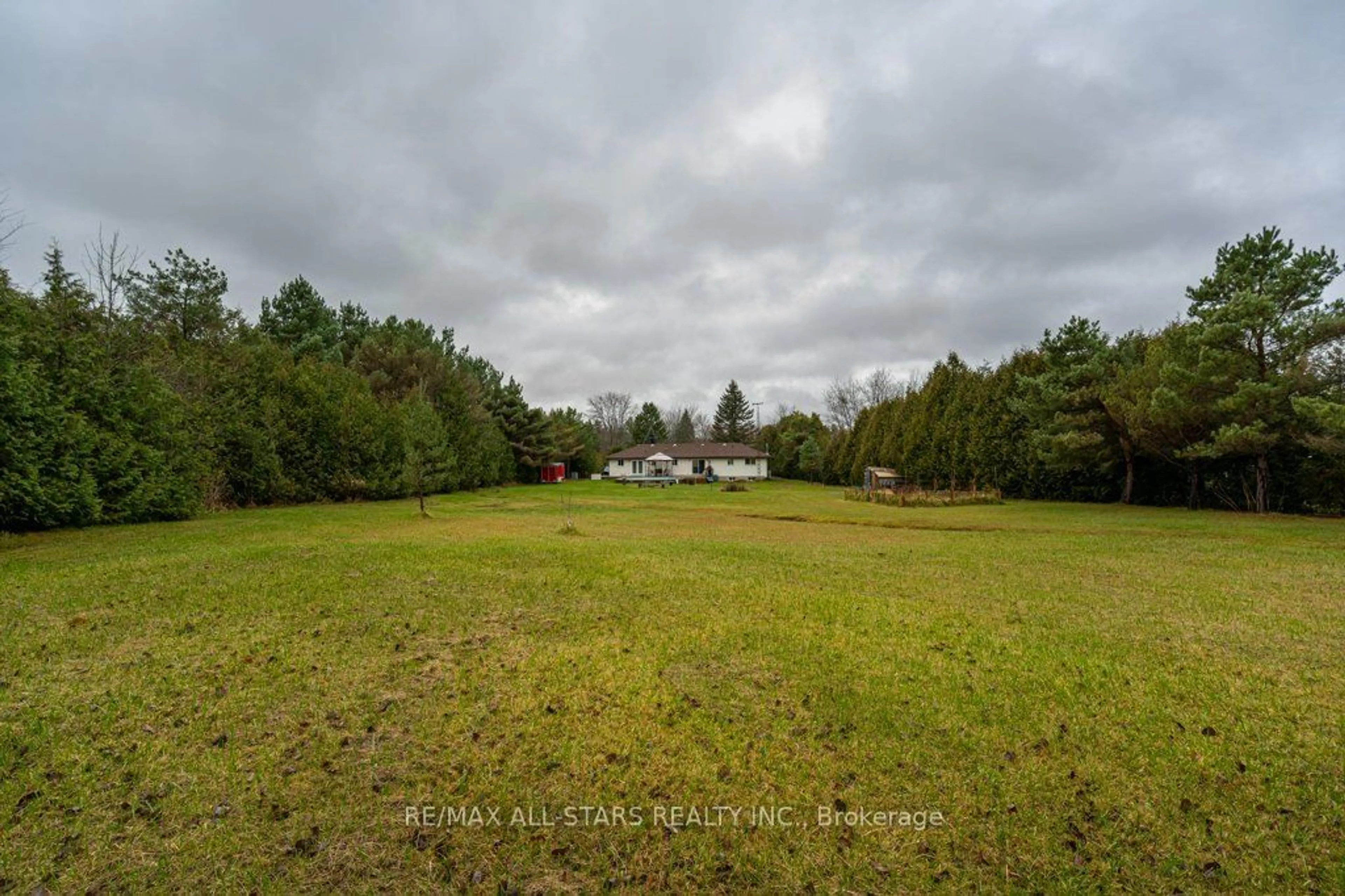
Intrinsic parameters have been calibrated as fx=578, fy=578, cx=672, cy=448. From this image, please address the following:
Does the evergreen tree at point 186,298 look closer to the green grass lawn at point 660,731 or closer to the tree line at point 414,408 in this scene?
the tree line at point 414,408

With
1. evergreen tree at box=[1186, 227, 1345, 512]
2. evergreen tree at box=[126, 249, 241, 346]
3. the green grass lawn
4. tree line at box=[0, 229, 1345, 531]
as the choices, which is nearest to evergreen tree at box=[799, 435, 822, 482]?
tree line at box=[0, 229, 1345, 531]

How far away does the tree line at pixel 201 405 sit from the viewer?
1164 cm

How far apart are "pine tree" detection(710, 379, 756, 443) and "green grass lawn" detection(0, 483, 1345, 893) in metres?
63.0

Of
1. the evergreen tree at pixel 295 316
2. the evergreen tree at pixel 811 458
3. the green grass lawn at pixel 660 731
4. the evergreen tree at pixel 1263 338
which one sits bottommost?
the green grass lawn at pixel 660 731

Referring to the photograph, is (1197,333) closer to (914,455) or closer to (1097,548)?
(1097,548)

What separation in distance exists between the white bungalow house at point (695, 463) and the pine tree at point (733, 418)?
676 inches

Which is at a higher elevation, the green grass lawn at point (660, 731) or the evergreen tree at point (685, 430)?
the evergreen tree at point (685, 430)

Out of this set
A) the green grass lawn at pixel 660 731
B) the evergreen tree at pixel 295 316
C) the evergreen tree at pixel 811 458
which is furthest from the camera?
the evergreen tree at pixel 811 458

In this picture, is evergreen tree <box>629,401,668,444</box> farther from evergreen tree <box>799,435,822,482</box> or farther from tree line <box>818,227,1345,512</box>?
tree line <box>818,227,1345,512</box>

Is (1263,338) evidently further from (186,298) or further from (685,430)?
(685,430)

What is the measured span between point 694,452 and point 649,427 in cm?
1932

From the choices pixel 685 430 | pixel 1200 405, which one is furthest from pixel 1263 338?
pixel 685 430

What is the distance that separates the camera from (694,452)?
173 feet

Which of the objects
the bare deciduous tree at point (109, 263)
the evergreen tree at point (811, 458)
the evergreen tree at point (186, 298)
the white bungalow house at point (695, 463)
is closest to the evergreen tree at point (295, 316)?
the evergreen tree at point (186, 298)
